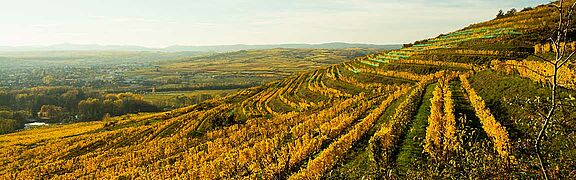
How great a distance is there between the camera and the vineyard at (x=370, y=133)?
2203 cm

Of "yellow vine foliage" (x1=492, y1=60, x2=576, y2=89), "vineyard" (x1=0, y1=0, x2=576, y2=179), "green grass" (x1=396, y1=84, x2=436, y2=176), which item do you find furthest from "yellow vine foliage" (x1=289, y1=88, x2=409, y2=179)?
"yellow vine foliage" (x1=492, y1=60, x2=576, y2=89)

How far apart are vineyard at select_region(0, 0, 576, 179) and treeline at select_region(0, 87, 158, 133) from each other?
4964 cm

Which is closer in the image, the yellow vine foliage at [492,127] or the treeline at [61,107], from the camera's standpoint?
the yellow vine foliage at [492,127]

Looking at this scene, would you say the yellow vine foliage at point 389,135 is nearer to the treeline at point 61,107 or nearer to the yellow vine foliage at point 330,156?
the yellow vine foliage at point 330,156

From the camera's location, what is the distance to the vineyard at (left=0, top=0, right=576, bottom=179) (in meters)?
22.0

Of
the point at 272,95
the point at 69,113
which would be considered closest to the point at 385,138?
the point at 272,95

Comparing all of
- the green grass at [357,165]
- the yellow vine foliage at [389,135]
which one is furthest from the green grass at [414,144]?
the green grass at [357,165]

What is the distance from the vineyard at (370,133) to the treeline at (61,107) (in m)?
49.6

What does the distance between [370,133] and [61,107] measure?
170 meters

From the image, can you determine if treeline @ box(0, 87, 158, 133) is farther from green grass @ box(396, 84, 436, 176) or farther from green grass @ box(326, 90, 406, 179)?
green grass @ box(396, 84, 436, 176)

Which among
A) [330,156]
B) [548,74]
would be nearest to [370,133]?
[330,156]

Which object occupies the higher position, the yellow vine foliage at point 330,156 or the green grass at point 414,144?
the green grass at point 414,144

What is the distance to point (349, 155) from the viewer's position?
3025 centimetres

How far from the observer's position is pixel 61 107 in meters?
174
